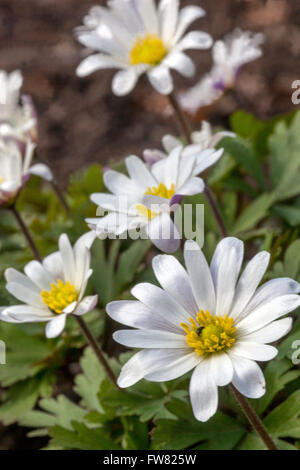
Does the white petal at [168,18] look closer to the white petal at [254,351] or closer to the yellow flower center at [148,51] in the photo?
the yellow flower center at [148,51]

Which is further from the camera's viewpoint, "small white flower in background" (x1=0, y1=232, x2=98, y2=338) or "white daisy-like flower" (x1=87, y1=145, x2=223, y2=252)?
"small white flower in background" (x1=0, y1=232, x2=98, y2=338)

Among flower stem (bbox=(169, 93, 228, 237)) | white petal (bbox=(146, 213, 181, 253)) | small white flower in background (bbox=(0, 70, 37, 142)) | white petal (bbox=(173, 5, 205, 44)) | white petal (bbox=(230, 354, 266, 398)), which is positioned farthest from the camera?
small white flower in background (bbox=(0, 70, 37, 142))

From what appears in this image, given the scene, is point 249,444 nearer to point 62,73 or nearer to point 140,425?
point 140,425

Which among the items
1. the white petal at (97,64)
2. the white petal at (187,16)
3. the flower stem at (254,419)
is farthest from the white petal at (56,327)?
the white petal at (187,16)

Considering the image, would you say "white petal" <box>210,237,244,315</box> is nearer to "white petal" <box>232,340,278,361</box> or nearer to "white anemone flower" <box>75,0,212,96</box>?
"white petal" <box>232,340,278,361</box>

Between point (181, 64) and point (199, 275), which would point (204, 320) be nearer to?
point (199, 275)

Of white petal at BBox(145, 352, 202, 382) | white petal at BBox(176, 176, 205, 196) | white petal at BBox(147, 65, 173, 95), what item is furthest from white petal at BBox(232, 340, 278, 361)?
white petal at BBox(147, 65, 173, 95)

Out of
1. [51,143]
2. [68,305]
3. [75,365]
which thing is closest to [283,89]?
[51,143]
